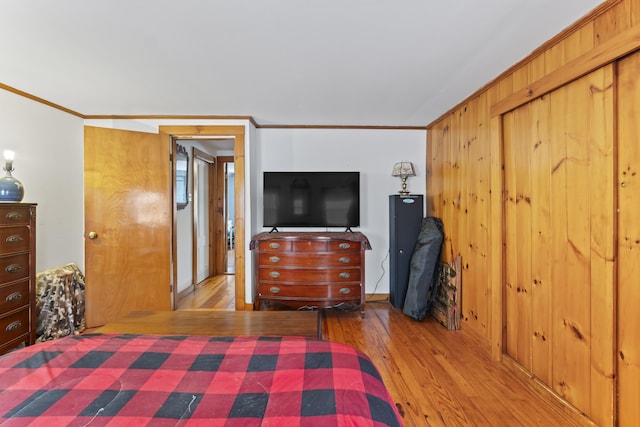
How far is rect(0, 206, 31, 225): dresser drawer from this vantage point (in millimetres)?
2094

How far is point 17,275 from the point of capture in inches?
87.0

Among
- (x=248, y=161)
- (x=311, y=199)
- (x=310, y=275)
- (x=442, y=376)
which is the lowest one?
(x=442, y=376)

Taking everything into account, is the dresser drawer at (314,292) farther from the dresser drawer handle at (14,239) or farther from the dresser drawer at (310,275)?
the dresser drawer handle at (14,239)

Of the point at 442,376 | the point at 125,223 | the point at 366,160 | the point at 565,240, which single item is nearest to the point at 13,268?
the point at 125,223

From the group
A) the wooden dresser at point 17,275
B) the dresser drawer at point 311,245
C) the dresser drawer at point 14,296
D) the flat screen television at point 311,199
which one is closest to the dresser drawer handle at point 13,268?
the wooden dresser at point 17,275

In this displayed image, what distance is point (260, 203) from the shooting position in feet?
11.9

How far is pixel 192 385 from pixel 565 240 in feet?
6.70

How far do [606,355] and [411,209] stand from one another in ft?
6.85

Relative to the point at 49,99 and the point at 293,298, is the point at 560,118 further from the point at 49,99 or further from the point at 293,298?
the point at 49,99

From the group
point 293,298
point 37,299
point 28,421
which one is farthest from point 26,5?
point 293,298

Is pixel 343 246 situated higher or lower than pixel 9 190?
lower

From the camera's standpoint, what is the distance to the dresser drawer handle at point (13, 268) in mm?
2133

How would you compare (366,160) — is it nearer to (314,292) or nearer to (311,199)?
(311,199)

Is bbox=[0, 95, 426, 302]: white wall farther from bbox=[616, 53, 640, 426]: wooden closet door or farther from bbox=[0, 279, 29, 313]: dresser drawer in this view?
bbox=[616, 53, 640, 426]: wooden closet door
